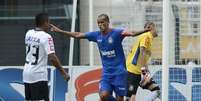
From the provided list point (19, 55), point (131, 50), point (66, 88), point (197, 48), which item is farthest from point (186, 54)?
point (19, 55)

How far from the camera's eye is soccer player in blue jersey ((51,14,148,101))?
11219mm

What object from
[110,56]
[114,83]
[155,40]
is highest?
[155,40]

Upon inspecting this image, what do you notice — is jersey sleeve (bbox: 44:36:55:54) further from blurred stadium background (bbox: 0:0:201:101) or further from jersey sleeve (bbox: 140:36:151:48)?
blurred stadium background (bbox: 0:0:201:101)

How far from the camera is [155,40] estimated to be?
13.8 meters

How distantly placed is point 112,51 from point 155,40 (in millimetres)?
2678

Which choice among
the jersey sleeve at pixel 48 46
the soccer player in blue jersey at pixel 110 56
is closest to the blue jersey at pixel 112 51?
the soccer player in blue jersey at pixel 110 56

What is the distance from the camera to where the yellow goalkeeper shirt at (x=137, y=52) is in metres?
12.3

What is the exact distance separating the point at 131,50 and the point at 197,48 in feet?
5.16

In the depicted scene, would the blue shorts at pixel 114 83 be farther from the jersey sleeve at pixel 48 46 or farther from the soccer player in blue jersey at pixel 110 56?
the jersey sleeve at pixel 48 46

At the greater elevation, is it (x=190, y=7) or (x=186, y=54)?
(x=190, y=7)

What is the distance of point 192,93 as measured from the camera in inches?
518

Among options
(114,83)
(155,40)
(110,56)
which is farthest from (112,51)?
(155,40)

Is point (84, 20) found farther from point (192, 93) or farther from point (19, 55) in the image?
point (192, 93)

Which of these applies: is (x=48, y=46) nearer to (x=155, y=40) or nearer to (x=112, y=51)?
(x=112, y=51)
